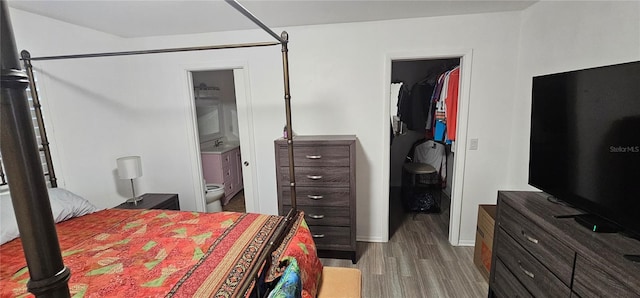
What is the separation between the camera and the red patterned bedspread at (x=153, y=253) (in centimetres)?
122

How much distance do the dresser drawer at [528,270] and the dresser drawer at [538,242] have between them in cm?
3

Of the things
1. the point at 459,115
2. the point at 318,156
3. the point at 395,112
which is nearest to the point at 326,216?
the point at 318,156

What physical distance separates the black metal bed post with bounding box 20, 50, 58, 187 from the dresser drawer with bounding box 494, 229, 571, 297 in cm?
348

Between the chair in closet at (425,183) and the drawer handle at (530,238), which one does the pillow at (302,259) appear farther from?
the chair in closet at (425,183)

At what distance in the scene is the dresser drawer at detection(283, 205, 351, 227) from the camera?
2473mm

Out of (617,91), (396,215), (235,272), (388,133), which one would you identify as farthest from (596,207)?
(396,215)

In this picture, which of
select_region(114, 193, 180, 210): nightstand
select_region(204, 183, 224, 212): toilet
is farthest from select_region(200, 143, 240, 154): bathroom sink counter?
select_region(114, 193, 180, 210): nightstand

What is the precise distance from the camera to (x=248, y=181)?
10.0 ft

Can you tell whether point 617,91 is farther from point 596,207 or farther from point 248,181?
point 248,181

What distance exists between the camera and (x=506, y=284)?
173cm

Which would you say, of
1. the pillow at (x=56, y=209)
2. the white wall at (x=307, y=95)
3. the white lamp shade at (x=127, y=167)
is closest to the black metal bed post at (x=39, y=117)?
the white wall at (x=307, y=95)

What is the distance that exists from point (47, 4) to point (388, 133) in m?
2.95

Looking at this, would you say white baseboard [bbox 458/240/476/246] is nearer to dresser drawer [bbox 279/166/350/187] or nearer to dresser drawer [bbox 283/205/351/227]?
dresser drawer [bbox 283/205/351/227]

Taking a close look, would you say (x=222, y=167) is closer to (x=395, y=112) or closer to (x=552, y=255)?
(x=395, y=112)
